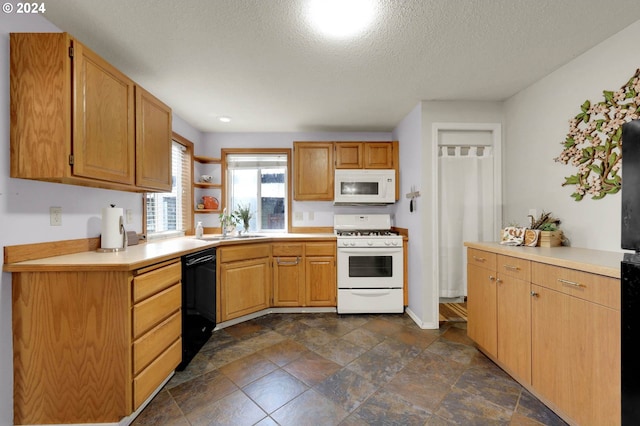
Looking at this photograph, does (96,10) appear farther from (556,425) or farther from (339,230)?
(556,425)

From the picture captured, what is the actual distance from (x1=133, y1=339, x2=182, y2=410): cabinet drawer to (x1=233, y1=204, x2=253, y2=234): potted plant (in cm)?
163

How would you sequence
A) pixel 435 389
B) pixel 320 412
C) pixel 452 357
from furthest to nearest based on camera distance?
pixel 452 357 → pixel 435 389 → pixel 320 412

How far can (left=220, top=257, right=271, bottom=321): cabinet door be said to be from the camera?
2672mm

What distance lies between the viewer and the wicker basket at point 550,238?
1929 millimetres

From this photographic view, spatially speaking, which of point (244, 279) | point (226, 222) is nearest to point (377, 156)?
point (226, 222)

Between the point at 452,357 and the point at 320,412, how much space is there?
1.23 metres

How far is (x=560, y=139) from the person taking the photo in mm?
2051

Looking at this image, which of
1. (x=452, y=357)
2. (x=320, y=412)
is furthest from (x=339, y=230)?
(x=320, y=412)

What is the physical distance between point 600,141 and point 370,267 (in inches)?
83.7

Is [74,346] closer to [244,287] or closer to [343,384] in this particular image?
[244,287]

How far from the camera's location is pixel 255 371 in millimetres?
1932

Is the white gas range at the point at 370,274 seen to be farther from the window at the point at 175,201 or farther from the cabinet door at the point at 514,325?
the window at the point at 175,201

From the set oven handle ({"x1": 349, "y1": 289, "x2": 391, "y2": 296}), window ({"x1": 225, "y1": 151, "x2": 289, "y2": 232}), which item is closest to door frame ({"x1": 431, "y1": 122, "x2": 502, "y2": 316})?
oven handle ({"x1": 349, "y1": 289, "x2": 391, "y2": 296})

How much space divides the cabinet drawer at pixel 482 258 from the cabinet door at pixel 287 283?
1741mm
